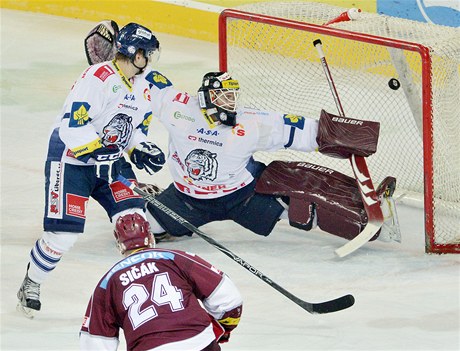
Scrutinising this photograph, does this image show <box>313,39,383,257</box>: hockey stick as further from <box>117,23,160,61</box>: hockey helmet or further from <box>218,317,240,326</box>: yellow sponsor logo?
<box>218,317,240,326</box>: yellow sponsor logo

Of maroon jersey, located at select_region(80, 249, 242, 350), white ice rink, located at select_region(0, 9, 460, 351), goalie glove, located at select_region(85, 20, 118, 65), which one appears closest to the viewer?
maroon jersey, located at select_region(80, 249, 242, 350)

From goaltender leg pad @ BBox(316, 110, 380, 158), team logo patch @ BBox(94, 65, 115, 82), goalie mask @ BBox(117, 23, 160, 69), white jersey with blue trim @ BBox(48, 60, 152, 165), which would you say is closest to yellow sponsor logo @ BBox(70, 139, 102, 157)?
white jersey with blue trim @ BBox(48, 60, 152, 165)

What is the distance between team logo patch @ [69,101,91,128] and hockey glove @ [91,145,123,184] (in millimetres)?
135

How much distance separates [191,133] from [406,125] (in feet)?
4.83

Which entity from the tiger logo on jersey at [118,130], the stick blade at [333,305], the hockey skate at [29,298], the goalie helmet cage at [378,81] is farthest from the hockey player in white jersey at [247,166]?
the stick blade at [333,305]

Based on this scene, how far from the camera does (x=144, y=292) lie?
3.61 meters

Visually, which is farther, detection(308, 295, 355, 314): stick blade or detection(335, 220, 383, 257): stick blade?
detection(335, 220, 383, 257): stick blade

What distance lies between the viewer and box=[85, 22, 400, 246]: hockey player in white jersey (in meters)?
5.53

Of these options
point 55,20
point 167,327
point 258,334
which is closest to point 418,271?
point 258,334

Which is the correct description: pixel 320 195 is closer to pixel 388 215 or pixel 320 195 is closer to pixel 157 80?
pixel 388 215

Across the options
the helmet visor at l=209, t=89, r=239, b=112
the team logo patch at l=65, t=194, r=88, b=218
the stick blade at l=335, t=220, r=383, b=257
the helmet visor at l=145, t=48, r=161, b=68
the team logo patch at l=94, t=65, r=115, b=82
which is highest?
the helmet visor at l=145, t=48, r=161, b=68

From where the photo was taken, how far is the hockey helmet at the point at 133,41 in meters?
5.02

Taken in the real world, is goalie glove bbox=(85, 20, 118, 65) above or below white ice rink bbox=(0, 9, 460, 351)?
above

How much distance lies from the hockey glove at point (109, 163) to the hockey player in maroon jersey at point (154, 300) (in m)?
1.19
